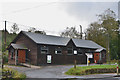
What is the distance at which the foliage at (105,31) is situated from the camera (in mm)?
47219

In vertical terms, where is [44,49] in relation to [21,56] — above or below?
above

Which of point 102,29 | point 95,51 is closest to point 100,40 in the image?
point 102,29

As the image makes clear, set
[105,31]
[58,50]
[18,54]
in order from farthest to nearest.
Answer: [105,31]
[58,50]
[18,54]

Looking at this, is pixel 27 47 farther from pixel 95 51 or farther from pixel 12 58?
pixel 95 51

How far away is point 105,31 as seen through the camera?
49.1m

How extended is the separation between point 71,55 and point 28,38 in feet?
28.5

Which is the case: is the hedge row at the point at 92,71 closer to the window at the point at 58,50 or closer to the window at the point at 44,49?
the window at the point at 44,49

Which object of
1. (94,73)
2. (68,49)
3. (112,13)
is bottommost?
(94,73)

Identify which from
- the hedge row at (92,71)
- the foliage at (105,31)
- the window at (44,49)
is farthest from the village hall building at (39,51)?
the foliage at (105,31)

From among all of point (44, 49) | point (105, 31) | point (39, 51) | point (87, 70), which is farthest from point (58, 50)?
point (105, 31)

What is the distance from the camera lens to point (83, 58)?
3353 centimetres

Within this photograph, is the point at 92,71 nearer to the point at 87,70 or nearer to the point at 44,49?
the point at 87,70

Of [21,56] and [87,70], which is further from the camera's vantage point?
[21,56]

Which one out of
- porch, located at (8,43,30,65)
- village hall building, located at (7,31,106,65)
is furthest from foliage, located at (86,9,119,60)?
porch, located at (8,43,30,65)
